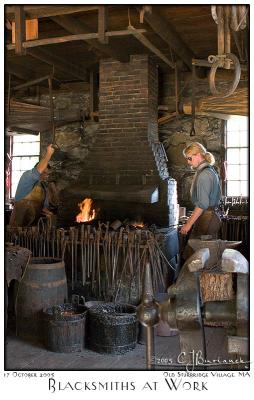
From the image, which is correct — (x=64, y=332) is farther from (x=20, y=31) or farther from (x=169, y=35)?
(x=169, y=35)

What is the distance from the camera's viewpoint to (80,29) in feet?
18.0

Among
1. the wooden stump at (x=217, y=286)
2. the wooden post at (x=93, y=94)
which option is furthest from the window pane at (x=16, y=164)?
the wooden stump at (x=217, y=286)

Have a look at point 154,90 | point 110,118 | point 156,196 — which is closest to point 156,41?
point 154,90

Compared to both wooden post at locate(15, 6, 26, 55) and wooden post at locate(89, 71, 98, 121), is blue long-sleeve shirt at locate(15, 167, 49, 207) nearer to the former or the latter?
wooden post at locate(15, 6, 26, 55)

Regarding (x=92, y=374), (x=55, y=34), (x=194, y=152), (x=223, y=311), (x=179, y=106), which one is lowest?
(x=92, y=374)

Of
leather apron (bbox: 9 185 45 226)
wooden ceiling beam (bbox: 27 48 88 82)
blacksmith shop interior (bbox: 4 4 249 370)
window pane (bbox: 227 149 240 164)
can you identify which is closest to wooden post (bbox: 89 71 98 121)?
blacksmith shop interior (bbox: 4 4 249 370)

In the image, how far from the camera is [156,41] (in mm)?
6527

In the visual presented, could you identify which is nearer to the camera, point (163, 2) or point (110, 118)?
point (163, 2)

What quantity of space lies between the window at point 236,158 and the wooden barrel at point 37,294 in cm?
435

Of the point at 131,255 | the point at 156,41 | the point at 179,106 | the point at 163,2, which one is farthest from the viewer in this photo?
the point at 179,106

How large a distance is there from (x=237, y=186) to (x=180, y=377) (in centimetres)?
613

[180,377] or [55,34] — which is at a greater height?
[55,34]

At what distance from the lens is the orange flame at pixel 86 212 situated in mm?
6656

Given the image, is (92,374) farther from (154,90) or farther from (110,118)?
(154,90)
